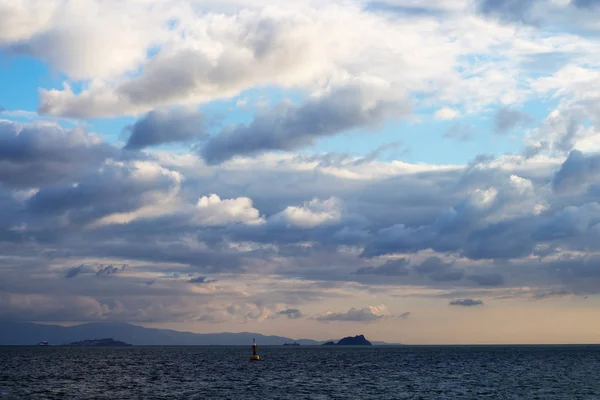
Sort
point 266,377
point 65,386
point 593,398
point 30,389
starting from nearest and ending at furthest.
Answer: point 593,398 → point 30,389 → point 65,386 → point 266,377

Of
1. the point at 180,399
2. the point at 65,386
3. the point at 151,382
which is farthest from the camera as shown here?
Result: the point at 151,382

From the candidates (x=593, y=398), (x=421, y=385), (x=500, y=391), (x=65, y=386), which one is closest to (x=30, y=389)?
(x=65, y=386)

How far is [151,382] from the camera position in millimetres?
146000

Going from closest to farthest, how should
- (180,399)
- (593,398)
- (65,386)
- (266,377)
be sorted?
(180,399) < (593,398) < (65,386) < (266,377)

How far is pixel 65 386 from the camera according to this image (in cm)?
13462

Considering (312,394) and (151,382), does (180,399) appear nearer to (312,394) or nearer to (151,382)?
(312,394)

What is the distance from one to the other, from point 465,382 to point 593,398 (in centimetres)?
3859

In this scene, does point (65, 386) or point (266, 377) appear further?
point (266, 377)

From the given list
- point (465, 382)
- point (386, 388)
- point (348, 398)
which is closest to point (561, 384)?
point (465, 382)

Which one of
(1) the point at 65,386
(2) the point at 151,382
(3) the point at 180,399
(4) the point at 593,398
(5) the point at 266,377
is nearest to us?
(3) the point at 180,399

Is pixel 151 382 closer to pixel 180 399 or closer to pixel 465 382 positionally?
pixel 180 399

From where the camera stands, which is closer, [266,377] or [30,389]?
[30,389]

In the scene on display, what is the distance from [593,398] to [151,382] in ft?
293

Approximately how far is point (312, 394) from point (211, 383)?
34.4 metres
